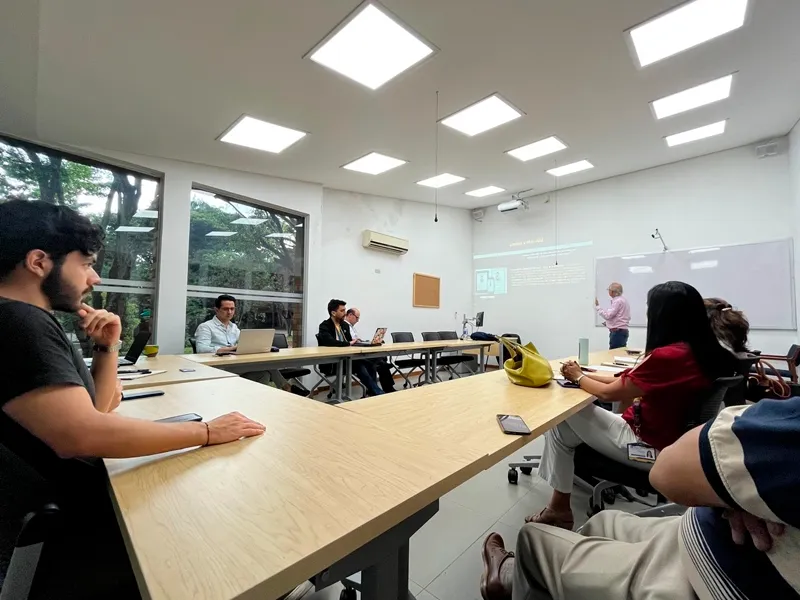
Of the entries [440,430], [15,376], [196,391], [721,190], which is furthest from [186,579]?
[721,190]

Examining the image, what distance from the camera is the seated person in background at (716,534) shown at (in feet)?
1.48

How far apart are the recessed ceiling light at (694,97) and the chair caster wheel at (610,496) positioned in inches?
141

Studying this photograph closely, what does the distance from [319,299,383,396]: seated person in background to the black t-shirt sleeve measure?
323 cm

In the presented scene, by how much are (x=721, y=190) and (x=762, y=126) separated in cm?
88

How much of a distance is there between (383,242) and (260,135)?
260 cm

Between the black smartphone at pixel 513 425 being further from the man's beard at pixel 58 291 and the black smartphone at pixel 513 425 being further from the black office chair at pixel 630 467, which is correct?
the man's beard at pixel 58 291

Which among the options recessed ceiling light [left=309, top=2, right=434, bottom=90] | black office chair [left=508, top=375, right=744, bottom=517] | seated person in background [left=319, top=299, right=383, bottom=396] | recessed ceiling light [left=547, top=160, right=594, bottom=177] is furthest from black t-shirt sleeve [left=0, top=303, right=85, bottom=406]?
recessed ceiling light [left=547, top=160, right=594, bottom=177]

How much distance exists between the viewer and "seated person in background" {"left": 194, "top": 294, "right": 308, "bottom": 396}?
3246mm

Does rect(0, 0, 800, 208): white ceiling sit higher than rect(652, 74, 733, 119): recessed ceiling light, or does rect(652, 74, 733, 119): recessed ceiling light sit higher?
rect(652, 74, 733, 119): recessed ceiling light

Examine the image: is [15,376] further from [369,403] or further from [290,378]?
[290,378]

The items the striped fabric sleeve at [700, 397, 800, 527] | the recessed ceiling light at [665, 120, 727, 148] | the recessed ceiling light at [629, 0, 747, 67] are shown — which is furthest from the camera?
the recessed ceiling light at [665, 120, 727, 148]

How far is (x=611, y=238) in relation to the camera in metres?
5.49

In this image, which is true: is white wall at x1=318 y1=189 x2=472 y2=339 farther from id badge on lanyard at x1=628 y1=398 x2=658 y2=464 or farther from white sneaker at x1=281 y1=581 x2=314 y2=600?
id badge on lanyard at x1=628 y1=398 x2=658 y2=464

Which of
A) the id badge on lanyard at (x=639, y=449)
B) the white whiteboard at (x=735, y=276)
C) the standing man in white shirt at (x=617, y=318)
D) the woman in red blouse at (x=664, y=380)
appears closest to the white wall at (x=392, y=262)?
the standing man in white shirt at (x=617, y=318)
